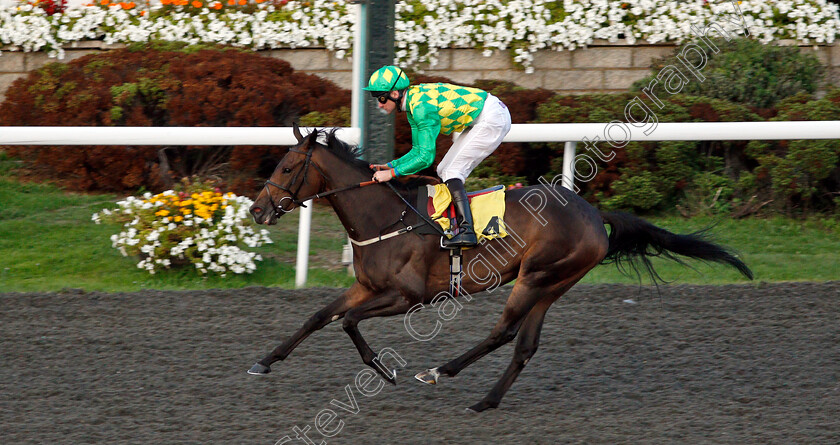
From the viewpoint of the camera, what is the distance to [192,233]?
5.78 metres

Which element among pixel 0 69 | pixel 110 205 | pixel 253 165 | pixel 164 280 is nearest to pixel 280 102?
pixel 253 165

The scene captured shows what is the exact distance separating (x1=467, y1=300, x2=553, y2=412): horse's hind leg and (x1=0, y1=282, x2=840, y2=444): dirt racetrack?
6cm

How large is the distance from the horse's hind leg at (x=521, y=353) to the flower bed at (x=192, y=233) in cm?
237

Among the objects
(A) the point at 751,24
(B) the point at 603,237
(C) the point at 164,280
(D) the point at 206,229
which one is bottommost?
(C) the point at 164,280

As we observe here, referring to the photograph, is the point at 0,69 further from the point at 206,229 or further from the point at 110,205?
the point at 206,229

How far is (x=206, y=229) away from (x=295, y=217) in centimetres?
147

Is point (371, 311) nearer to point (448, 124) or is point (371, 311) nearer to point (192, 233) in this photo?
point (448, 124)

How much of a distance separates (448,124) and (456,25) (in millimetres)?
4439

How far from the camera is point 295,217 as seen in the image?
23.6 feet

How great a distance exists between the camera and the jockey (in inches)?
157

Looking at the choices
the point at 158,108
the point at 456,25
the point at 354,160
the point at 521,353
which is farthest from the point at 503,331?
the point at 456,25

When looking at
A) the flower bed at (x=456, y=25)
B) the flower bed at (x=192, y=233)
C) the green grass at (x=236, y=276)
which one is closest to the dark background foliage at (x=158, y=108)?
the green grass at (x=236, y=276)

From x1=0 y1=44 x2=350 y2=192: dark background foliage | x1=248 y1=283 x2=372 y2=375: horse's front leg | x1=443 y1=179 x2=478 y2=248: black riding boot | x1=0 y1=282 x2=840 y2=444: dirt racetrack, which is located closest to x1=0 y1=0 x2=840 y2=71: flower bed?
x1=0 y1=44 x2=350 y2=192: dark background foliage

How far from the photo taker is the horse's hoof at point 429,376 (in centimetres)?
414
